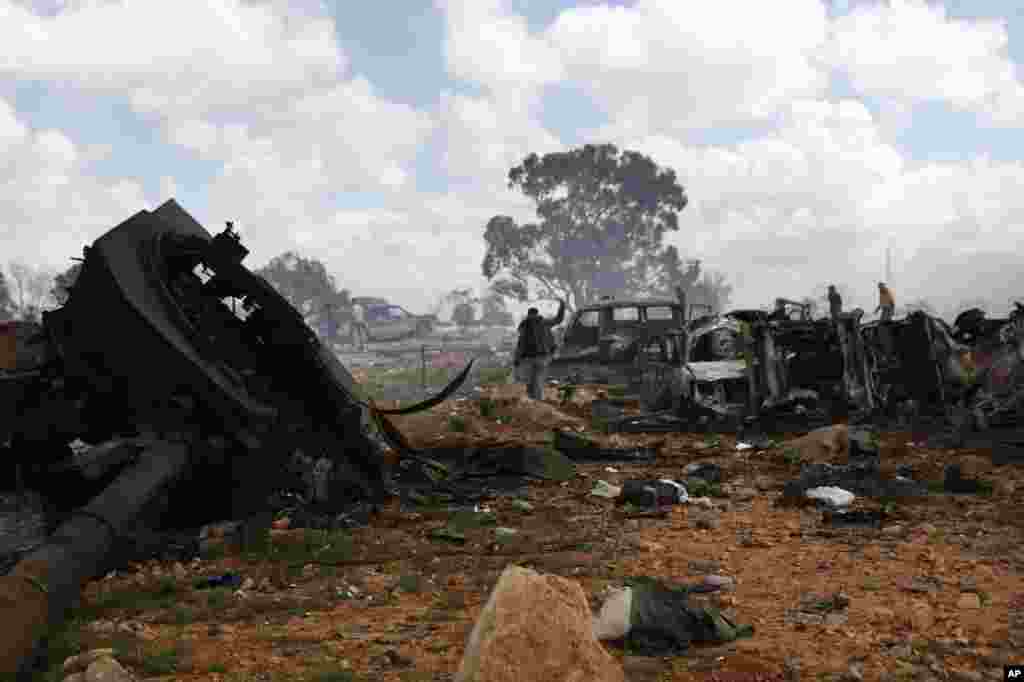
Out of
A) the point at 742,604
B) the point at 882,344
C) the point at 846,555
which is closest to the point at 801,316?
the point at 882,344

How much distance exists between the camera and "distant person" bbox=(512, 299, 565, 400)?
13.0 m

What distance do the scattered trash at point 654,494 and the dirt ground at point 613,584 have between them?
15cm

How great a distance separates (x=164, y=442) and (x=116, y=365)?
2.07 feet

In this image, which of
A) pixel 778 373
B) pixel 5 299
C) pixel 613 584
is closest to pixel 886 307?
pixel 778 373

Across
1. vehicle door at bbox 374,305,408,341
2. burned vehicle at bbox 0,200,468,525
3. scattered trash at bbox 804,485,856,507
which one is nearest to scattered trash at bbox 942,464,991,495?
scattered trash at bbox 804,485,856,507

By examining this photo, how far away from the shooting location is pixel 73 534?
394 cm

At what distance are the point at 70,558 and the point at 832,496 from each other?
16.1 feet

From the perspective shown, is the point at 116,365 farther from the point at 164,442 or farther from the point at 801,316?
the point at 801,316

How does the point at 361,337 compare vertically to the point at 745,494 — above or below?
above

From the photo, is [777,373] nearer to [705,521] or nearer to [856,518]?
[856,518]

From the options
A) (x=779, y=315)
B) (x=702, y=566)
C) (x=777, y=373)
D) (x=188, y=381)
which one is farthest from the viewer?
(x=779, y=315)

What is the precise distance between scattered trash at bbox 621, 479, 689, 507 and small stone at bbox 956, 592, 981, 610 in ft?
8.83

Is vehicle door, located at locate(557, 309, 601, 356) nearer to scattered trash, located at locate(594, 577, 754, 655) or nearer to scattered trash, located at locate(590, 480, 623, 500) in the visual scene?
scattered trash, located at locate(590, 480, 623, 500)

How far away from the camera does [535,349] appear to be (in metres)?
13.1
